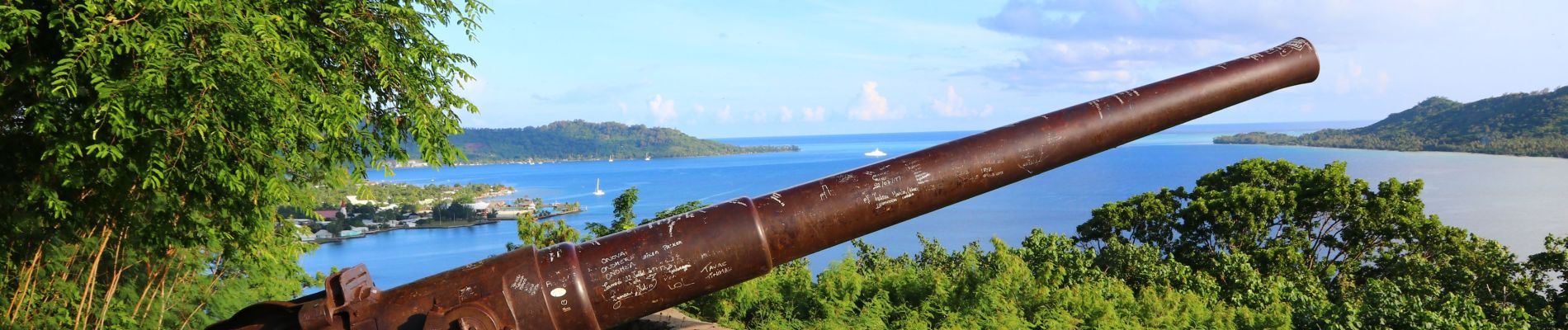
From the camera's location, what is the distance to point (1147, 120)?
314 cm

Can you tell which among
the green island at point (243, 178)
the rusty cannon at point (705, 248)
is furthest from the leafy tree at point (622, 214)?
the rusty cannon at point (705, 248)

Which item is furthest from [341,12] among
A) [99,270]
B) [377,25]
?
[99,270]

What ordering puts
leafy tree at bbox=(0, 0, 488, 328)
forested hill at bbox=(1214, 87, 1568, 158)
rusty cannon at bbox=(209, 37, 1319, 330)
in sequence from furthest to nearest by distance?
forested hill at bbox=(1214, 87, 1568, 158)
leafy tree at bbox=(0, 0, 488, 328)
rusty cannon at bbox=(209, 37, 1319, 330)

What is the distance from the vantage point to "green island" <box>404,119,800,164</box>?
340 ft

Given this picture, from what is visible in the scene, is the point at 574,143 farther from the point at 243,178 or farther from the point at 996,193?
the point at 243,178

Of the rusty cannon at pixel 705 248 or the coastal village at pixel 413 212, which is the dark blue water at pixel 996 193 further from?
the rusty cannon at pixel 705 248

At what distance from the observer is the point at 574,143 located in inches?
4274

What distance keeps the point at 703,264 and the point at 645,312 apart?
0.22 metres

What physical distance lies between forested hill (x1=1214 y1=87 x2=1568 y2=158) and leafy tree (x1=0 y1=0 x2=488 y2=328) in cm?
8090

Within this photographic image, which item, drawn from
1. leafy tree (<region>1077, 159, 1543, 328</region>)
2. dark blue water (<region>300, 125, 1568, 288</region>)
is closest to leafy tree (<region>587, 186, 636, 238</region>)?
dark blue water (<region>300, 125, 1568, 288</region>)

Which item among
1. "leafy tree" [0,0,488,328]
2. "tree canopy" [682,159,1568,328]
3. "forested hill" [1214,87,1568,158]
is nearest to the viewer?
"leafy tree" [0,0,488,328]

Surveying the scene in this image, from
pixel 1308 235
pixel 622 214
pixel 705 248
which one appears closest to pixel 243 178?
pixel 705 248

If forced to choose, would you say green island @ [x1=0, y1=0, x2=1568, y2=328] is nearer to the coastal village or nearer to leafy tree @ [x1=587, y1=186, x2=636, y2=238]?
leafy tree @ [x1=587, y1=186, x2=636, y2=238]

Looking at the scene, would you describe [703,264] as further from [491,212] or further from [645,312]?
[491,212]
